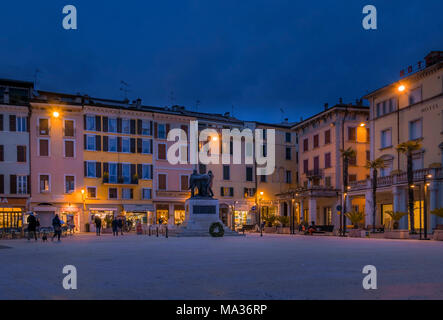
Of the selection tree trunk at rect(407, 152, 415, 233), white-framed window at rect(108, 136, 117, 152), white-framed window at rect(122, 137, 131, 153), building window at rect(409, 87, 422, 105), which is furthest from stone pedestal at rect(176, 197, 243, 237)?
white-framed window at rect(122, 137, 131, 153)

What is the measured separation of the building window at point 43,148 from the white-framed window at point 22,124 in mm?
1874

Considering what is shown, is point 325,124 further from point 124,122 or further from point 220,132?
point 124,122

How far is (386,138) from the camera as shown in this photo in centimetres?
4666

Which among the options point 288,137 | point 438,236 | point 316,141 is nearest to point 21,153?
point 316,141

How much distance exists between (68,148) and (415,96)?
34.2m

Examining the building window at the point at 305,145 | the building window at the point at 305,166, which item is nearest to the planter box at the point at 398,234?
the building window at the point at 305,166

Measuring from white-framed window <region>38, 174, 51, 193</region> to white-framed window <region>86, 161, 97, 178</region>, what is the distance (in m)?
4.02

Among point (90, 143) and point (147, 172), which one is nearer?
point (90, 143)

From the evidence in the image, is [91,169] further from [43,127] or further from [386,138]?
[386,138]

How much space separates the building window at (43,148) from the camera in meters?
52.4

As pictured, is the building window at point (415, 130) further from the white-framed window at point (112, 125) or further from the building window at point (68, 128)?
the building window at point (68, 128)

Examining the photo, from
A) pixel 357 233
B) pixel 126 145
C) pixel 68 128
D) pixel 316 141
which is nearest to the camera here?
pixel 357 233

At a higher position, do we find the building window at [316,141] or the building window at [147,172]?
the building window at [316,141]
